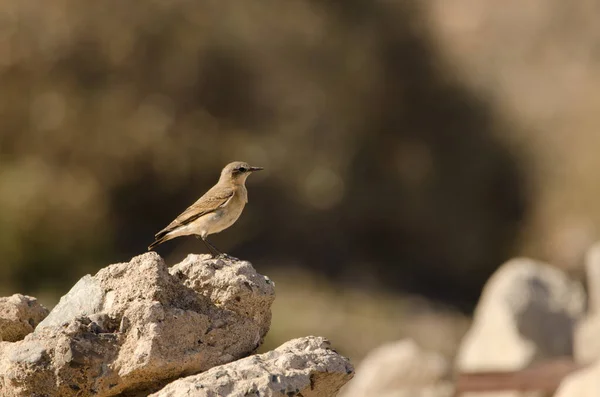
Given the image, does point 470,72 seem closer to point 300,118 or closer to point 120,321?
point 300,118

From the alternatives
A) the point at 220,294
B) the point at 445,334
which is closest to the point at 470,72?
the point at 445,334

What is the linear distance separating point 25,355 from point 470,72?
79.3ft

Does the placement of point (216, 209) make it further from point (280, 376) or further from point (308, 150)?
point (308, 150)

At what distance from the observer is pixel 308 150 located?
25797 mm

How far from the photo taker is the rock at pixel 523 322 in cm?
1327

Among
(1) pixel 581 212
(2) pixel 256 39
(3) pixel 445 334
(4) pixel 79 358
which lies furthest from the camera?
(1) pixel 581 212

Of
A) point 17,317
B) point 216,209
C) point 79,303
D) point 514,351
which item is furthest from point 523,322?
point 79,303

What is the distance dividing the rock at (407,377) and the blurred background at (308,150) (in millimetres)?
6403

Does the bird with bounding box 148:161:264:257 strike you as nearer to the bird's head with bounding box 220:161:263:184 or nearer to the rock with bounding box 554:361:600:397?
the bird's head with bounding box 220:161:263:184

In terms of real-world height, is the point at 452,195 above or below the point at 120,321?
above

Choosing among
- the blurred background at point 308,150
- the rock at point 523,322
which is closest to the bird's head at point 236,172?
the rock at point 523,322

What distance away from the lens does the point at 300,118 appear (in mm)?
25891

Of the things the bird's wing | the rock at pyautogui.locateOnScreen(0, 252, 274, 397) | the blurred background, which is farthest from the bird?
the blurred background

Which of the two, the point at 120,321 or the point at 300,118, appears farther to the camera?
the point at 300,118
